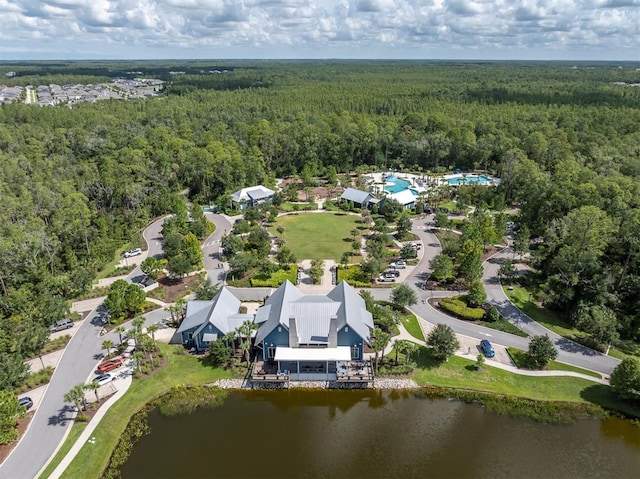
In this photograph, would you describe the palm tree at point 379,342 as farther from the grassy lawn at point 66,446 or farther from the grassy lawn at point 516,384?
the grassy lawn at point 66,446

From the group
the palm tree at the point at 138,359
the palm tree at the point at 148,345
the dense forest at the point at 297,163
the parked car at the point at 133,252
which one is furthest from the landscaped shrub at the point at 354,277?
the parked car at the point at 133,252

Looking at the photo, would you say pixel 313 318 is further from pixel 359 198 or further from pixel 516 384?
pixel 359 198

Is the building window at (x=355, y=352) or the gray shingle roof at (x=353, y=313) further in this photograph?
the building window at (x=355, y=352)

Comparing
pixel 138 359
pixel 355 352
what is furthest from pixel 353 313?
pixel 138 359

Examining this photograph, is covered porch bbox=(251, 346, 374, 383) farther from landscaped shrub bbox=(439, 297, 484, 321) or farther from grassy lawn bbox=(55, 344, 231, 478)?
landscaped shrub bbox=(439, 297, 484, 321)

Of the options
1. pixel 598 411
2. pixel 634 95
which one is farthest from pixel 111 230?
pixel 634 95

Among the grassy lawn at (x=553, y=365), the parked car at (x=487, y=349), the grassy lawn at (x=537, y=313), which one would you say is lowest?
the grassy lawn at (x=537, y=313)

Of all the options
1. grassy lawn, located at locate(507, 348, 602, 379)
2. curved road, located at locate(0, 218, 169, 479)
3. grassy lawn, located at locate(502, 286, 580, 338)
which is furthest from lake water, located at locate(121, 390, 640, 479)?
grassy lawn, located at locate(502, 286, 580, 338)
